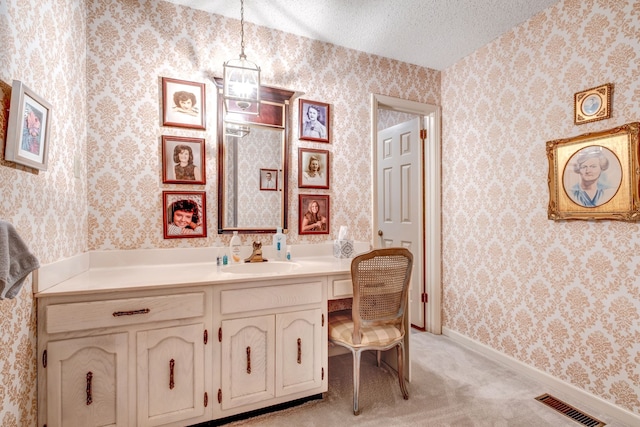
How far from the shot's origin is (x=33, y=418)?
56.0 inches

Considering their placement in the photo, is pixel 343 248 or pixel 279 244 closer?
pixel 279 244

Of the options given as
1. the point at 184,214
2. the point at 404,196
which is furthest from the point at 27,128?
the point at 404,196

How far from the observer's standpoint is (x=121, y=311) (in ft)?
4.99

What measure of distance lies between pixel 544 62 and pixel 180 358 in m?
2.93

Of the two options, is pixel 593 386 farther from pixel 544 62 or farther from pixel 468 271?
pixel 544 62

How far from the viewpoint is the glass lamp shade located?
215cm

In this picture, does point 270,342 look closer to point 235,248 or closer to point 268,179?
point 235,248

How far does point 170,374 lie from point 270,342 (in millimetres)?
522

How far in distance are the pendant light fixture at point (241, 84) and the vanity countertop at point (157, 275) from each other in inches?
43.6

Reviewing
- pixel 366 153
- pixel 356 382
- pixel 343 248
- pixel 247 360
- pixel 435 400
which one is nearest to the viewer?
pixel 247 360

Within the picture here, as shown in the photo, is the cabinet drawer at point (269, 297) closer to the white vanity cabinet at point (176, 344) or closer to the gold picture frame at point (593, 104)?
the white vanity cabinet at point (176, 344)

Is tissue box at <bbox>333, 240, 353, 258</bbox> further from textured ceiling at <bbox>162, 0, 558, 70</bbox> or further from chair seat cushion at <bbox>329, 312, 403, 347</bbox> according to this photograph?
textured ceiling at <bbox>162, 0, 558, 70</bbox>

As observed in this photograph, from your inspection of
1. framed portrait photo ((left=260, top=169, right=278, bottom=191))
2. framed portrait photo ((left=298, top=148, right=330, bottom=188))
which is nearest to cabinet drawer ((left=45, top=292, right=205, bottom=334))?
framed portrait photo ((left=260, top=169, right=278, bottom=191))

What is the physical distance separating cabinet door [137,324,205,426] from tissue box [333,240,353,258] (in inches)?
45.4
